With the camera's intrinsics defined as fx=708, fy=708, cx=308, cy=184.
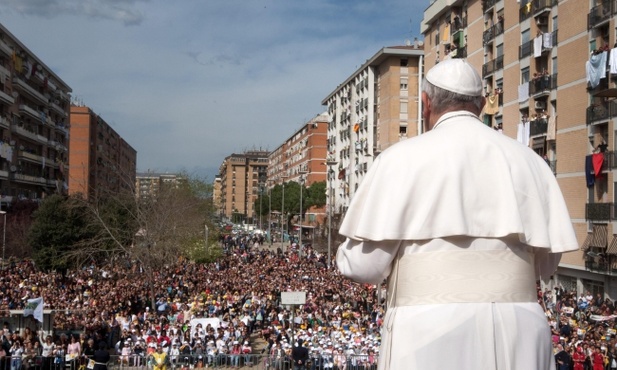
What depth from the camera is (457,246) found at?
268cm

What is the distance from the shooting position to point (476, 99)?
2.98m

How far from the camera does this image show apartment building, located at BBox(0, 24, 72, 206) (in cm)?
6222

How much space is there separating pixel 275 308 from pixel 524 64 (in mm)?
19991

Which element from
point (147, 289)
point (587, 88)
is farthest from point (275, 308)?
point (587, 88)

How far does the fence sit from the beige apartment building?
16.1 m

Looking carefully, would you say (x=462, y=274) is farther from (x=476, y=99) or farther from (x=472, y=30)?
(x=472, y=30)

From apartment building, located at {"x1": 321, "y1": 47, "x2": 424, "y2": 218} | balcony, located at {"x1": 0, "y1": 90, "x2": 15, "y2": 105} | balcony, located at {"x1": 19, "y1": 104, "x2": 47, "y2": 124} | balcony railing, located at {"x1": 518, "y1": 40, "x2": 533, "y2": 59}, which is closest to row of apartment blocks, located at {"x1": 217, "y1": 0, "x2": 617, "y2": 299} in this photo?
balcony railing, located at {"x1": 518, "y1": 40, "x2": 533, "y2": 59}

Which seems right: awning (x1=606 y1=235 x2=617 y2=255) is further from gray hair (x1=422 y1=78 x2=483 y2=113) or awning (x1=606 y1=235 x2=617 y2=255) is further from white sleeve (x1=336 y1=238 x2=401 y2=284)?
white sleeve (x1=336 y1=238 x2=401 y2=284)

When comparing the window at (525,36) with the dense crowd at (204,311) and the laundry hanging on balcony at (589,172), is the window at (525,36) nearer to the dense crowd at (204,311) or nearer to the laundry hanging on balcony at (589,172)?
the laundry hanging on balcony at (589,172)

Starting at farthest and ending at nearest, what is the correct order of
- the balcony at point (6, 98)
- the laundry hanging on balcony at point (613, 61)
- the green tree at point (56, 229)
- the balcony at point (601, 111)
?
the balcony at point (6, 98), the green tree at point (56, 229), the balcony at point (601, 111), the laundry hanging on balcony at point (613, 61)

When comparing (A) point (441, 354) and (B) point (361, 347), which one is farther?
(B) point (361, 347)

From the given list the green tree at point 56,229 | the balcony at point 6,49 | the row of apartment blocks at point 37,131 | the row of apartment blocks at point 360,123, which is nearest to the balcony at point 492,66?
the row of apartment blocks at point 360,123

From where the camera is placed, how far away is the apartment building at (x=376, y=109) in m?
64.7

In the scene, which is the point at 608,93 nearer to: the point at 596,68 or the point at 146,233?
the point at 596,68
